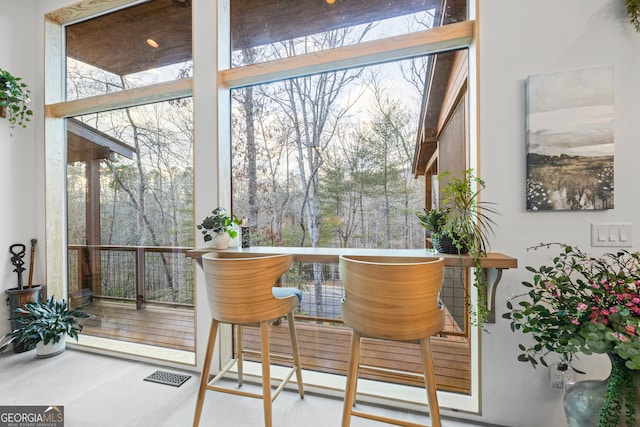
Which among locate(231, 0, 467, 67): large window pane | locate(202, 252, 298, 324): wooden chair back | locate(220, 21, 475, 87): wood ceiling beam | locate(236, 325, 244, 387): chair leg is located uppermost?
locate(231, 0, 467, 67): large window pane

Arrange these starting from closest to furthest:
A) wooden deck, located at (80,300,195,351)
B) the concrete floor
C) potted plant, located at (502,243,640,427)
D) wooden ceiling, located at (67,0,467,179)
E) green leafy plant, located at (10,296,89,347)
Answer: potted plant, located at (502,243,640,427) < the concrete floor < wooden ceiling, located at (67,0,467,179) < green leafy plant, located at (10,296,89,347) < wooden deck, located at (80,300,195,351)

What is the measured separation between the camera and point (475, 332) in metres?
1.80

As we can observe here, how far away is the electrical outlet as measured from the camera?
1614 millimetres

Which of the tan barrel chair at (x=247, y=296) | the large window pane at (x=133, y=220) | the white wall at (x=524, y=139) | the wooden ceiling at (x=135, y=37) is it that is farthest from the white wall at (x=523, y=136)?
the wooden ceiling at (x=135, y=37)

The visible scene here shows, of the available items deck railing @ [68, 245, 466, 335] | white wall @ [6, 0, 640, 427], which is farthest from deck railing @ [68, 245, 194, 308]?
white wall @ [6, 0, 640, 427]

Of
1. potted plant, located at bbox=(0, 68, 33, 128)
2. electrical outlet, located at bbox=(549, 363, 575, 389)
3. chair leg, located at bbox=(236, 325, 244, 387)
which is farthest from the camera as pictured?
potted plant, located at bbox=(0, 68, 33, 128)

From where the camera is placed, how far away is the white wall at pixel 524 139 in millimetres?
1551

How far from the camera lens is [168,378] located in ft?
7.39

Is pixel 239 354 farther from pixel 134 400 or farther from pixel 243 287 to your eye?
pixel 243 287

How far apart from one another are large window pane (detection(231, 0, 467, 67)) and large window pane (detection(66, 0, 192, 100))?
0.57 m

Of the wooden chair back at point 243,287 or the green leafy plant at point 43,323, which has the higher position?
the wooden chair back at point 243,287

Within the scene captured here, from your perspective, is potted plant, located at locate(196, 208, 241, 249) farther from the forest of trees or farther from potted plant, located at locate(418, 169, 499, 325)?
potted plant, located at locate(418, 169, 499, 325)

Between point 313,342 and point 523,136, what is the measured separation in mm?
2172

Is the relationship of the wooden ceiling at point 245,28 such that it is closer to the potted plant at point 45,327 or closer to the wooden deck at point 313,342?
the wooden deck at point 313,342
